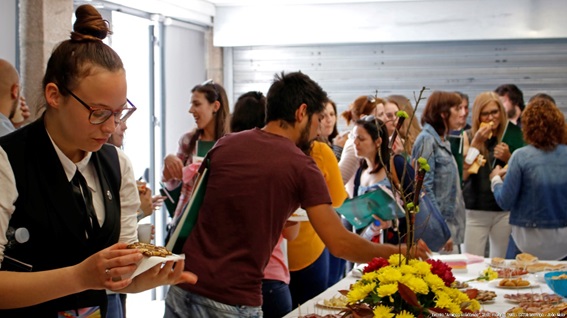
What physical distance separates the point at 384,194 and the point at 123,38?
435 cm

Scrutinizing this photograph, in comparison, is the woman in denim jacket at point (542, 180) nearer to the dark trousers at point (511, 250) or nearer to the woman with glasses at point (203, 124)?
the dark trousers at point (511, 250)

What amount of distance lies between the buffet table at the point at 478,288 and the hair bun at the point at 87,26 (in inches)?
66.5

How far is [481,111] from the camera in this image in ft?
21.4

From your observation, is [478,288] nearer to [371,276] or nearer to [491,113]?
[371,276]

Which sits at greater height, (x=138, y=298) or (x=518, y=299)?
(x=518, y=299)

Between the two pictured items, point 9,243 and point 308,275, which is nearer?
point 9,243

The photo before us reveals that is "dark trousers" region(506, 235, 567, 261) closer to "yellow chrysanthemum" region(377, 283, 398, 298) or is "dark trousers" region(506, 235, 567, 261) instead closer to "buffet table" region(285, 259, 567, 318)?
"buffet table" region(285, 259, 567, 318)

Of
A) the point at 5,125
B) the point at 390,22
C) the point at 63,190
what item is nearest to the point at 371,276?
the point at 63,190

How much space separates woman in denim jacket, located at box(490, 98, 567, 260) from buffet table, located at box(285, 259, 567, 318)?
80cm

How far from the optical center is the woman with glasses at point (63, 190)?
170cm

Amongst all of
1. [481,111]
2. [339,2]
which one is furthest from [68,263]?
[339,2]

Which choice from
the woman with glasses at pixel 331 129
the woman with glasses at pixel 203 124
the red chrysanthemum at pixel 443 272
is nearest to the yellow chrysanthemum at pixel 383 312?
the red chrysanthemum at pixel 443 272

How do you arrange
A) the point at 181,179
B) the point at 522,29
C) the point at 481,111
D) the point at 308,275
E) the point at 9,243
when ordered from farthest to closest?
the point at 522,29
the point at 481,111
the point at 181,179
the point at 308,275
the point at 9,243

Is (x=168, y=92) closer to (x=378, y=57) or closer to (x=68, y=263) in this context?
(x=378, y=57)
